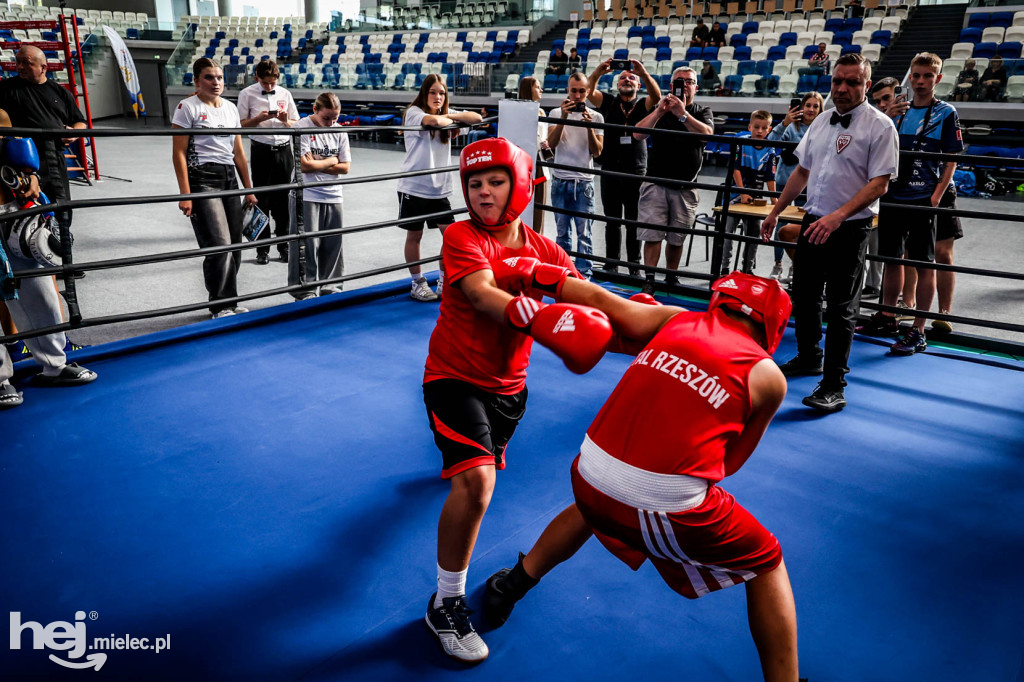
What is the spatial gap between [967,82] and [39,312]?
39.5 feet

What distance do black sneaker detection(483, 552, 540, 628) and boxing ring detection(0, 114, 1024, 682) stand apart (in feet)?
0.13

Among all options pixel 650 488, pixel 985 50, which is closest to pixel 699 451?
pixel 650 488

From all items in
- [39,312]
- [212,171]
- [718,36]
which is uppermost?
[718,36]

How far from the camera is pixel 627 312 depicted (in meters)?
1.49

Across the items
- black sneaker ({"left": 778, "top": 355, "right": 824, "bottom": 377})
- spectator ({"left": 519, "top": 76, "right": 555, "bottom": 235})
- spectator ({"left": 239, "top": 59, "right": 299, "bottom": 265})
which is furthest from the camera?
spectator ({"left": 239, "top": 59, "right": 299, "bottom": 265})

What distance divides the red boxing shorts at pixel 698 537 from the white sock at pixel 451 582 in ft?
1.39

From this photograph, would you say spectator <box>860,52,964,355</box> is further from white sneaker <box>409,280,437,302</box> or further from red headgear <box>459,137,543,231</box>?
red headgear <box>459,137,543,231</box>

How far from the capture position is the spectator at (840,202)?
120 inches

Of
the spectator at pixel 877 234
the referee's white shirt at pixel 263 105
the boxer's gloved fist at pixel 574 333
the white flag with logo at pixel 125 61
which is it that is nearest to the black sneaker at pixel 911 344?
the spectator at pixel 877 234

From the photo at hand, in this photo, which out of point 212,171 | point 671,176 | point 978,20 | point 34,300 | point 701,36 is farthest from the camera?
point 701,36

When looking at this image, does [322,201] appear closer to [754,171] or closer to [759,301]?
[754,171]

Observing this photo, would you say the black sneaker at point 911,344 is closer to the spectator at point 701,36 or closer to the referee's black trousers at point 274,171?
the referee's black trousers at point 274,171

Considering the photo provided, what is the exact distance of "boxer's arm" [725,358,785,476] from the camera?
135 centimetres

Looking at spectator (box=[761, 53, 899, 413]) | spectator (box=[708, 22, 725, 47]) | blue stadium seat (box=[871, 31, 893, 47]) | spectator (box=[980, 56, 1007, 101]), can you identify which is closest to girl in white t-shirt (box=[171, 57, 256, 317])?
spectator (box=[761, 53, 899, 413])
